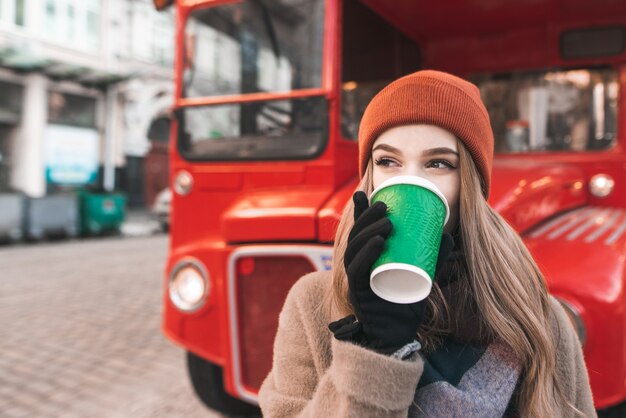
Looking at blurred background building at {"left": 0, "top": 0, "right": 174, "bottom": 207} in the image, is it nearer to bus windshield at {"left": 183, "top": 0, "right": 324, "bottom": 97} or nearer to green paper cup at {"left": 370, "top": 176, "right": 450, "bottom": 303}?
bus windshield at {"left": 183, "top": 0, "right": 324, "bottom": 97}

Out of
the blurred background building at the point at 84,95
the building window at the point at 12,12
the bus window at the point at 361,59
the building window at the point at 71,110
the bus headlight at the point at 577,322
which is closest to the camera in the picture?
the bus headlight at the point at 577,322

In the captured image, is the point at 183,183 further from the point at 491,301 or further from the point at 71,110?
the point at 71,110

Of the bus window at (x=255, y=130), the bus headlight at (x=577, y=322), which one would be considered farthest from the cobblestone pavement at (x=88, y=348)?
the bus headlight at (x=577, y=322)

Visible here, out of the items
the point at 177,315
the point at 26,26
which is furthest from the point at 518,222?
the point at 26,26

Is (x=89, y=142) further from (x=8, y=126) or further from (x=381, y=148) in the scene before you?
(x=381, y=148)

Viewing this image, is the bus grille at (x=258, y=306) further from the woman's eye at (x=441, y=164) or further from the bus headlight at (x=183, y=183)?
the woman's eye at (x=441, y=164)

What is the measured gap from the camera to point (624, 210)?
3.12 meters

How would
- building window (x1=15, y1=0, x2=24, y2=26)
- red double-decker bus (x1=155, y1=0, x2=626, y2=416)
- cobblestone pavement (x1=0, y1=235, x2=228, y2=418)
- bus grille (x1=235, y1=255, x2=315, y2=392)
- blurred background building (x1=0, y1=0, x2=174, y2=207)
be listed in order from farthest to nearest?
blurred background building (x1=0, y1=0, x2=174, y2=207) < building window (x1=15, y1=0, x2=24, y2=26) < cobblestone pavement (x1=0, y1=235, x2=228, y2=418) < bus grille (x1=235, y1=255, x2=315, y2=392) < red double-decker bus (x1=155, y1=0, x2=626, y2=416)

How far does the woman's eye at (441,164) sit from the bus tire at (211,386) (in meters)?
2.40

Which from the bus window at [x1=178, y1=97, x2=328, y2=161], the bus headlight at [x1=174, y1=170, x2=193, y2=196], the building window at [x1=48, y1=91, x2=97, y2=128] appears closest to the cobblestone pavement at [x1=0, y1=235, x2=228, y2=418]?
the bus headlight at [x1=174, y1=170, x2=193, y2=196]

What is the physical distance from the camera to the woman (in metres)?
1.29

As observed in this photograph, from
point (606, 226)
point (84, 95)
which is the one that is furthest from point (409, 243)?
point (84, 95)

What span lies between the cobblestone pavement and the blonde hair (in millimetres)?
2585

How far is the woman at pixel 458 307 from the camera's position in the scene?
1.29 m
